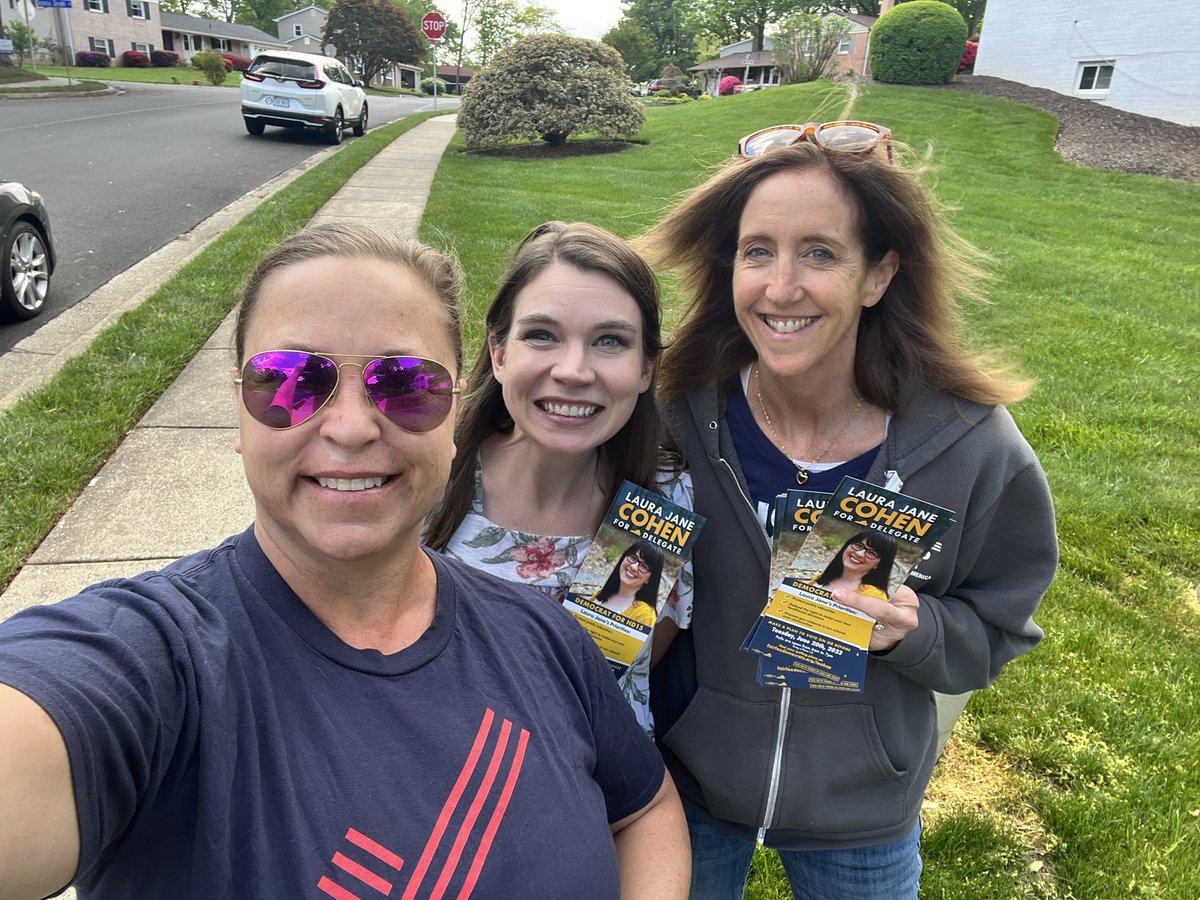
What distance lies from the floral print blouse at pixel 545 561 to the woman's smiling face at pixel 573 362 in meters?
0.22

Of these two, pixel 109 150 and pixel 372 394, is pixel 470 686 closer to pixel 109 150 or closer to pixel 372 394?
pixel 372 394

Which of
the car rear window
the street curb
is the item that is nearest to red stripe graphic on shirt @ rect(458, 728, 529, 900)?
the street curb

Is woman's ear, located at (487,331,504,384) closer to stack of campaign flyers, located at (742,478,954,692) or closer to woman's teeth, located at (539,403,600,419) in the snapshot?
woman's teeth, located at (539,403,600,419)

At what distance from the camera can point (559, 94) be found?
16.9 meters

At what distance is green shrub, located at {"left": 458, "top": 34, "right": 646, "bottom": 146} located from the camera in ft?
54.4

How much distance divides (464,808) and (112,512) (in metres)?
3.35

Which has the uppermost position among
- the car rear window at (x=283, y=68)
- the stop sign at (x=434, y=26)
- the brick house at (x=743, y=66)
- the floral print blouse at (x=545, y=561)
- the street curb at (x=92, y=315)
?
the brick house at (x=743, y=66)

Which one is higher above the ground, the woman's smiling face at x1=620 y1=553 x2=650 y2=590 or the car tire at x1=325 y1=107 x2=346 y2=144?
the car tire at x1=325 y1=107 x2=346 y2=144

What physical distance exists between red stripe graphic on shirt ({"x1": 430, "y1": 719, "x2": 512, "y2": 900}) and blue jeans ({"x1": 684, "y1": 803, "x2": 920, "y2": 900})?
38.3 inches

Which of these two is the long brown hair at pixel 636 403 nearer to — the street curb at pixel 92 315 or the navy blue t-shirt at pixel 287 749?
the navy blue t-shirt at pixel 287 749

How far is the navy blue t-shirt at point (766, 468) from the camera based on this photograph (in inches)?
70.7

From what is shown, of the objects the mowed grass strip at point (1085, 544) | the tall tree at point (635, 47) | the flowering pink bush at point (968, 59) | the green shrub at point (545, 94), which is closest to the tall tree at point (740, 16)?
the tall tree at point (635, 47)

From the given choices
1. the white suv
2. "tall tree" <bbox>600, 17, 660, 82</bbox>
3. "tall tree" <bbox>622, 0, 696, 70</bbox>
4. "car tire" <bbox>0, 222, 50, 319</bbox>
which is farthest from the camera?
"tall tree" <bbox>622, 0, 696, 70</bbox>

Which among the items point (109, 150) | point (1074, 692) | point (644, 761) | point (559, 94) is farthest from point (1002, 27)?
point (644, 761)
